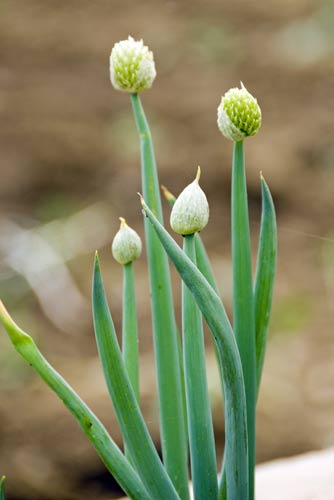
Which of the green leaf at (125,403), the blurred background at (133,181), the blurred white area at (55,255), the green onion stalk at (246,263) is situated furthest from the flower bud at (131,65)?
the blurred white area at (55,255)

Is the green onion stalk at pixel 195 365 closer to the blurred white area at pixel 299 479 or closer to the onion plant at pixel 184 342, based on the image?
the onion plant at pixel 184 342

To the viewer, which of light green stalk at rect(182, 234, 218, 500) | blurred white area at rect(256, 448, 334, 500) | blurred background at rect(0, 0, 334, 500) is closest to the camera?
light green stalk at rect(182, 234, 218, 500)

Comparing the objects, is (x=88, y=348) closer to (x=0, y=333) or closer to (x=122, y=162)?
(x=0, y=333)

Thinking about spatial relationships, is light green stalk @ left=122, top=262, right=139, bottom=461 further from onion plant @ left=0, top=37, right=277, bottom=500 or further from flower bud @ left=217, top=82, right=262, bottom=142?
flower bud @ left=217, top=82, right=262, bottom=142

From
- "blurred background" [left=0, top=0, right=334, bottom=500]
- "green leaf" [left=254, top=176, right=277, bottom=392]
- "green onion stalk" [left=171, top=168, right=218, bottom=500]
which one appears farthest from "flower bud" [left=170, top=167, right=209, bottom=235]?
"blurred background" [left=0, top=0, right=334, bottom=500]

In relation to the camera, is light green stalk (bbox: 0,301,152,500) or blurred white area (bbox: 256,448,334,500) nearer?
light green stalk (bbox: 0,301,152,500)

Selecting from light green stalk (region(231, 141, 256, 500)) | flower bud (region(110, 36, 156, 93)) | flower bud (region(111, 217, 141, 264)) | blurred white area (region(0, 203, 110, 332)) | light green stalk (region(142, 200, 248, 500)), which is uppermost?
blurred white area (region(0, 203, 110, 332))

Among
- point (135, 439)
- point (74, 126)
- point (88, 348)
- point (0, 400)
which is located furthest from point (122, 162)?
point (135, 439)

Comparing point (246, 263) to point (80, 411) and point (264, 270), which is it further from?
point (80, 411)
